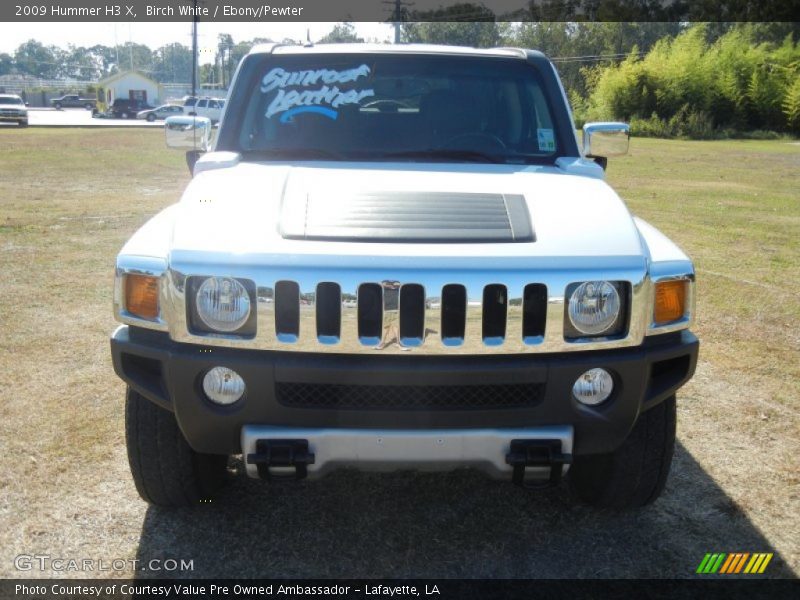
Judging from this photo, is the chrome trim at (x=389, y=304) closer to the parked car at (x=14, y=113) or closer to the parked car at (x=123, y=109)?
the parked car at (x=14, y=113)

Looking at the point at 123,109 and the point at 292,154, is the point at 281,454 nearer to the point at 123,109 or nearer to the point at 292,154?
the point at 292,154

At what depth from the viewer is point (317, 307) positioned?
2396 mm

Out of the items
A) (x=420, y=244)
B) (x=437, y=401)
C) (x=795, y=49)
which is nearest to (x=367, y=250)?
(x=420, y=244)

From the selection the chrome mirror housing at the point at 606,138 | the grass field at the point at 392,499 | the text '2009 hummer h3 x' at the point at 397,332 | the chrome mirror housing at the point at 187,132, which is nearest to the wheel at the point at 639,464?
the text '2009 hummer h3 x' at the point at 397,332

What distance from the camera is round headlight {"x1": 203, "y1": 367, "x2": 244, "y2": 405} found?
2477 mm

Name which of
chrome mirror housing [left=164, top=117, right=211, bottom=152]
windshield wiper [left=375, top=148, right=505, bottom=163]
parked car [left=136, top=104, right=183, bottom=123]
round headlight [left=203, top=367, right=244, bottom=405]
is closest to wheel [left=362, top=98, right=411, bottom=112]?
windshield wiper [left=375, top=148, right=505, bottom=163]

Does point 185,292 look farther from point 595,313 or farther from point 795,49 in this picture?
point 795,49

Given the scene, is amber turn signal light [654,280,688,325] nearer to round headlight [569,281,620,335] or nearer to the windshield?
round headlight [569,281,620,335]

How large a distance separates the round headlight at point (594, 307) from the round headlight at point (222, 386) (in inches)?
42.7

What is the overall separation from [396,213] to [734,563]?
1.79 metres

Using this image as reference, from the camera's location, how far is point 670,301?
266 cm

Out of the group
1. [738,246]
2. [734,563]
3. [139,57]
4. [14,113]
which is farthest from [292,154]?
[139,57]

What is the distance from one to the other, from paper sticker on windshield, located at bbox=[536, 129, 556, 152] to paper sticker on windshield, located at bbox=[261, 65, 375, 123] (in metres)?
0.82

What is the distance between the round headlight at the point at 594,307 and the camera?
248cm
